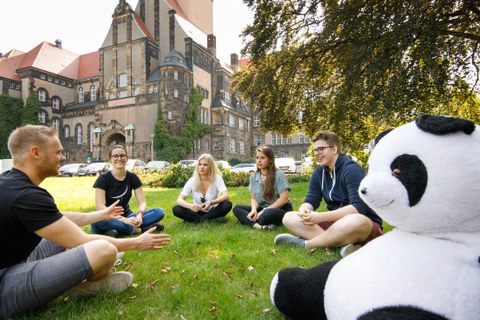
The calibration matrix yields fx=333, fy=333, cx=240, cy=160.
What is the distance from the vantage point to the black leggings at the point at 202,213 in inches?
271

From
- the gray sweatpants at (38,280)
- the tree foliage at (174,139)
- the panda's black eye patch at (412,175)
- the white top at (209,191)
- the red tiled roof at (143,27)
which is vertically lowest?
the gray sweatpants at (38,280)

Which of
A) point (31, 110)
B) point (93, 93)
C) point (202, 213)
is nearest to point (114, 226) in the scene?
point (202, 213)

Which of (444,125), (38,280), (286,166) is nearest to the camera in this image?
(444,125)

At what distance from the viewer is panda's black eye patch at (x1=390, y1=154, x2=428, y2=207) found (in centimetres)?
164

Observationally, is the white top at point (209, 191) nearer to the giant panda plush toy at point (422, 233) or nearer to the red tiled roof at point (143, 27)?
the giant panda plush toy at point (422, 233)

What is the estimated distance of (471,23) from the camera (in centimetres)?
837

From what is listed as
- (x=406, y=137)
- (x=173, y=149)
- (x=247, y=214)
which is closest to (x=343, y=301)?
(x=406, y=137)

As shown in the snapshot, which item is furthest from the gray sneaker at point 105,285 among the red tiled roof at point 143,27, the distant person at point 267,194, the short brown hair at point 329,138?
the red tiled roof at point 143,27

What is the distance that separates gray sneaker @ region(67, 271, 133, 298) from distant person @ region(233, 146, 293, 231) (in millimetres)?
3213

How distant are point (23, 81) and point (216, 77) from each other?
28028mm

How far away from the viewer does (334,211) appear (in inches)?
158

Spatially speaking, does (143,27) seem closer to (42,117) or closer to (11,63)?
(42,117)

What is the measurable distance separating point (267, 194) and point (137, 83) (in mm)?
39964

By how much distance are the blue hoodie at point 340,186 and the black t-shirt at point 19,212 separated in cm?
318
